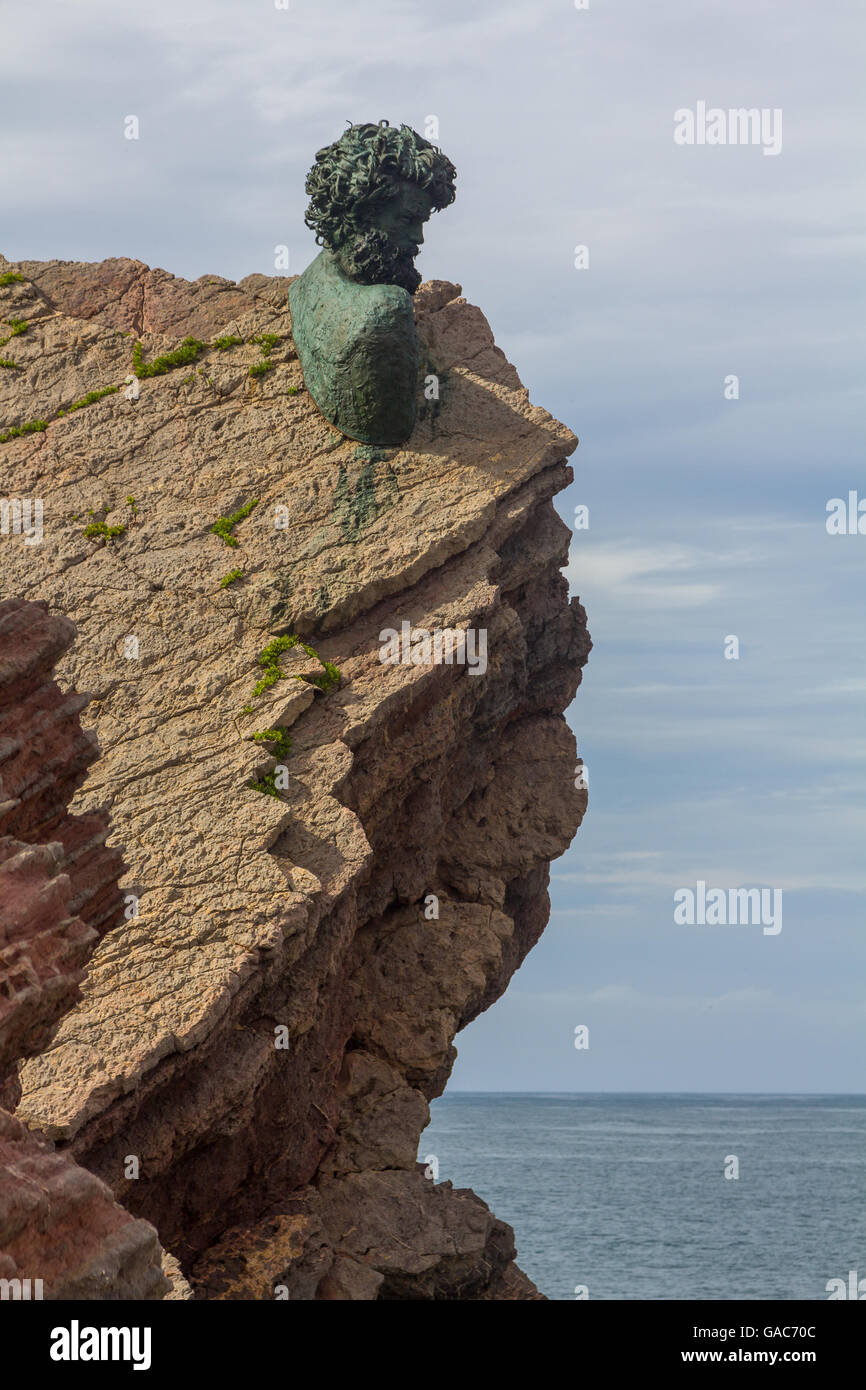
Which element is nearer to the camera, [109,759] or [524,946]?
[109,759]

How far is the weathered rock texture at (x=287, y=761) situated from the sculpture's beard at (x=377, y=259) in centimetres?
116

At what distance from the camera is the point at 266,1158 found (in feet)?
38.2

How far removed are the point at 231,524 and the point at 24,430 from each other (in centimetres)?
262

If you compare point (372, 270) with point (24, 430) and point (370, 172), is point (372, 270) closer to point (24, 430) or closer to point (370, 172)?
point (370, 172)

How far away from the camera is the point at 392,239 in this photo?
14914 millimetres

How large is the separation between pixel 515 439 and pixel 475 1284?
7.87 metres

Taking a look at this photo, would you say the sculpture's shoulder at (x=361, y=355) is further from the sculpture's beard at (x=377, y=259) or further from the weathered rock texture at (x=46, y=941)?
the weathered rock texture at (x=46, y=941)

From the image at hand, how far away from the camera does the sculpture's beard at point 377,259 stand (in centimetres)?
1488

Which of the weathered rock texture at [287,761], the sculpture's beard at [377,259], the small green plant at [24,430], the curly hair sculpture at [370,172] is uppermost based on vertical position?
the curly hair sculpture at [370,172]

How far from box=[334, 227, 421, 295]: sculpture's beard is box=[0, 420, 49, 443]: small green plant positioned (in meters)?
3.39

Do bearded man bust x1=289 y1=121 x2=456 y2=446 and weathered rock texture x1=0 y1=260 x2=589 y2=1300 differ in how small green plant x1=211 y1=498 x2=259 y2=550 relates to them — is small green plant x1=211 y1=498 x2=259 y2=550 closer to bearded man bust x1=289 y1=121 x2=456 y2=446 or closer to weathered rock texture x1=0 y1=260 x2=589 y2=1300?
weathered rock texture x1=0 y1=260 x2=589 y2=1300

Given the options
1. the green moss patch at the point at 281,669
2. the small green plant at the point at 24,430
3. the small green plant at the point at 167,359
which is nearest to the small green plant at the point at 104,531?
the small green plant at the point at 24,430

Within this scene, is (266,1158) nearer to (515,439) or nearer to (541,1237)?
(515,439)

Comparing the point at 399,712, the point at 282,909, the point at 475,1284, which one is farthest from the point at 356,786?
the point at 475,1284
